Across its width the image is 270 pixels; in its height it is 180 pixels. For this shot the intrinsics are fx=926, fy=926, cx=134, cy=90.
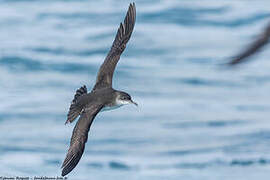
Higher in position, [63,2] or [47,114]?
[63,2]

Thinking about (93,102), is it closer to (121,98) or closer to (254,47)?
(121,98)

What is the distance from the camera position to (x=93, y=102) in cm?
979

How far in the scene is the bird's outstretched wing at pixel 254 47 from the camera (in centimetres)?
705

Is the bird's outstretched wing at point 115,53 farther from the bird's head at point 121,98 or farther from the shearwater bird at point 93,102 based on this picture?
the bird's head at point 121,98

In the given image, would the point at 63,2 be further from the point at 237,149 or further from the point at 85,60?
the point at 237,149

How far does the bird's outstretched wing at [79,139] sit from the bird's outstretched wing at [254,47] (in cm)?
233

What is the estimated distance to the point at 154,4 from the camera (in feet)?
77.2

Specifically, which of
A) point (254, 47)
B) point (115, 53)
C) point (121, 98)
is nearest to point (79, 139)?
point (121, 98)

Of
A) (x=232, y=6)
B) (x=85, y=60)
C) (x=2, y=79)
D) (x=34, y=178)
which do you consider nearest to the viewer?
(x=34, y=178)

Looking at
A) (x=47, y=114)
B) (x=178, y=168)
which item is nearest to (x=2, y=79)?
(x=47, y=114)

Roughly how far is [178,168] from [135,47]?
6638 millimetres

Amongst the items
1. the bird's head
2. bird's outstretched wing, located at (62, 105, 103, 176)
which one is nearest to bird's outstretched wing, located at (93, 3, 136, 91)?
the bird's head

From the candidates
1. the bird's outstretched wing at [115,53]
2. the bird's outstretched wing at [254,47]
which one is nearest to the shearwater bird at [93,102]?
the bird's outstretched wing at [115,53]

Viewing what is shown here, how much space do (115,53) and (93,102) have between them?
4.05 ft
